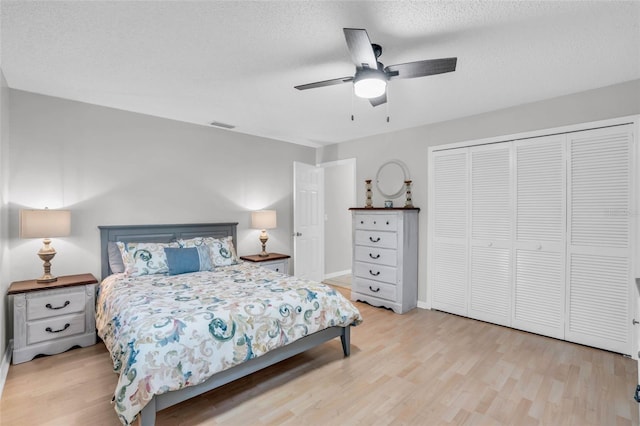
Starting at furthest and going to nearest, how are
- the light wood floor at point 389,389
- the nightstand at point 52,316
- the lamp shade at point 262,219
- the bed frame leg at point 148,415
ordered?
the lamp shade at point 262,219
the nightstand at point 52,316
the light wood floor at point 389,389
the bed frame leg at point 148,415

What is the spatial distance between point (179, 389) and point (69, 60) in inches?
99.2

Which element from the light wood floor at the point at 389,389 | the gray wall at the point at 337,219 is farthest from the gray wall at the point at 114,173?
the gray wall at the point at 337,219

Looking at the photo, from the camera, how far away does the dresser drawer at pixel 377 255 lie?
4121mm

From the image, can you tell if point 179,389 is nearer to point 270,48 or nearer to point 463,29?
point 270,48

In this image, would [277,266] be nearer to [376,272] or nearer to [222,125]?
[376,272]

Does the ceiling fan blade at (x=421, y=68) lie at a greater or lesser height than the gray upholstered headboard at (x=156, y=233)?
greater

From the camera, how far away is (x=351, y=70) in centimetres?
260

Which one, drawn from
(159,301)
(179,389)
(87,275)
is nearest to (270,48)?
(159,301)

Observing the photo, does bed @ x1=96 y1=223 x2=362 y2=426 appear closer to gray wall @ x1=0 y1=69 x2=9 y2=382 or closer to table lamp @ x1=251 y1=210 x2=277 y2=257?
gray wall @ x1=0 y1=69 x2=9 y2=382

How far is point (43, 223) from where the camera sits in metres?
2.80

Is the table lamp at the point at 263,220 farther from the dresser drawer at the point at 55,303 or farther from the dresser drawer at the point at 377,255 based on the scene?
the dresser drawer at the point at 55,303

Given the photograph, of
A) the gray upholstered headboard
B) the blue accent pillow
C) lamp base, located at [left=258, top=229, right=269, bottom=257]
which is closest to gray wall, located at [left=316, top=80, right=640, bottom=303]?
lamp base, located at [left=258, top=229, right=269, bottom=257]

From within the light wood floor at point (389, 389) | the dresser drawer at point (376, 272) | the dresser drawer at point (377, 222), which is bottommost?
the light wood floor at point (389, 389)

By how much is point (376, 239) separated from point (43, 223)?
141 inches
